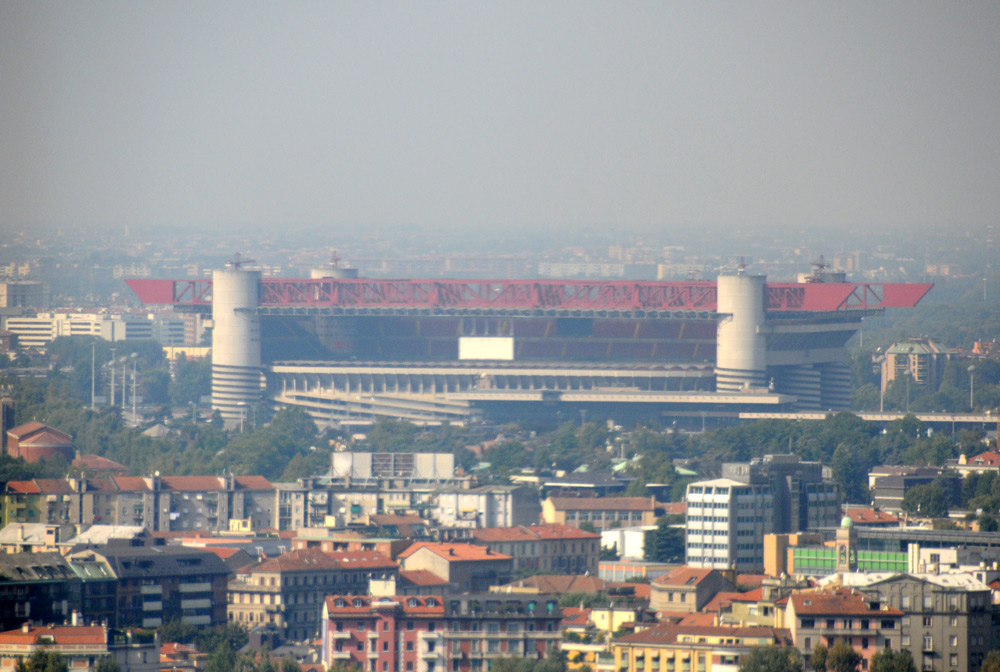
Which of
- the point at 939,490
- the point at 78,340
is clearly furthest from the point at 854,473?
the point at 78,340

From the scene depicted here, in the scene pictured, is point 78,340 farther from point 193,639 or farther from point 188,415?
point 193,639

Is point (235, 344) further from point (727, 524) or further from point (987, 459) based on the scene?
point (727, 524)

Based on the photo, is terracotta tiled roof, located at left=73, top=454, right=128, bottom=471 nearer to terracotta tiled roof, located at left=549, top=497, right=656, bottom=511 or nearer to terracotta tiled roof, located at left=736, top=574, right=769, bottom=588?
terracotta tiled roof, located at left=549, top=497, right=656, bottom=511

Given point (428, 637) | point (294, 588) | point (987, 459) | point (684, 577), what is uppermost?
point (684, 577)

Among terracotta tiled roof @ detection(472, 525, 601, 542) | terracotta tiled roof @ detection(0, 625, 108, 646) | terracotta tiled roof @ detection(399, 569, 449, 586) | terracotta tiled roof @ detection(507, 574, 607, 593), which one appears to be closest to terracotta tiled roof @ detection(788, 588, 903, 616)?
terracotta tiled roof @ detection(507, 574, 607, 593)

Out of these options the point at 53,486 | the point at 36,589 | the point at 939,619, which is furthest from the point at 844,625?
the point at 53,486

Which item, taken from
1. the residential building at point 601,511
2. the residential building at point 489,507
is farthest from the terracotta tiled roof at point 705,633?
the residential building at point 489,507
